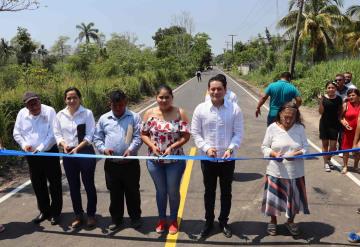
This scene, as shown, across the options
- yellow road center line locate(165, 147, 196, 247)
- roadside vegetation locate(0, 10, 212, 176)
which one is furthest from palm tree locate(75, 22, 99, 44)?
yellow road center line locate(165, 147, 196, 247)

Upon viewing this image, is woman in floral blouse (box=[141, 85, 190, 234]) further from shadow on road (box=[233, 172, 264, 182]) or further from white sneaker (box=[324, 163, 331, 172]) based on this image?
white sneaker (box=[324, 163, 331, 172])

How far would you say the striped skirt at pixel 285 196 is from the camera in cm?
466

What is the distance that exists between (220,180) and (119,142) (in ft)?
4.29

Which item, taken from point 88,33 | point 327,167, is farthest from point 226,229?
point 88,33

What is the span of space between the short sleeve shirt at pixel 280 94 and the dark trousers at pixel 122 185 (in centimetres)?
359

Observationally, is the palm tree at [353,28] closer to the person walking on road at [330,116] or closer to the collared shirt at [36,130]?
the person walking on road at [330,116]

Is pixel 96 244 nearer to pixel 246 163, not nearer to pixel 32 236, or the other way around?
pixel 32 236

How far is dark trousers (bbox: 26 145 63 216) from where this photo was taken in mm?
5160

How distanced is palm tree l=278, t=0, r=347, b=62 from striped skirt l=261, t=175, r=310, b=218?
1187 inches

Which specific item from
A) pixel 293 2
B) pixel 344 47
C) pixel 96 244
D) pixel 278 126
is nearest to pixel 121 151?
pixel 96 244

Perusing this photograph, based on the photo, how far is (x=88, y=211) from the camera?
5.28m

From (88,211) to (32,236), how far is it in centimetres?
74

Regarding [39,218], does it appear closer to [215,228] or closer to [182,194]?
[182,194]

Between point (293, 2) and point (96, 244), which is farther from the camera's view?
point (293, 2)
